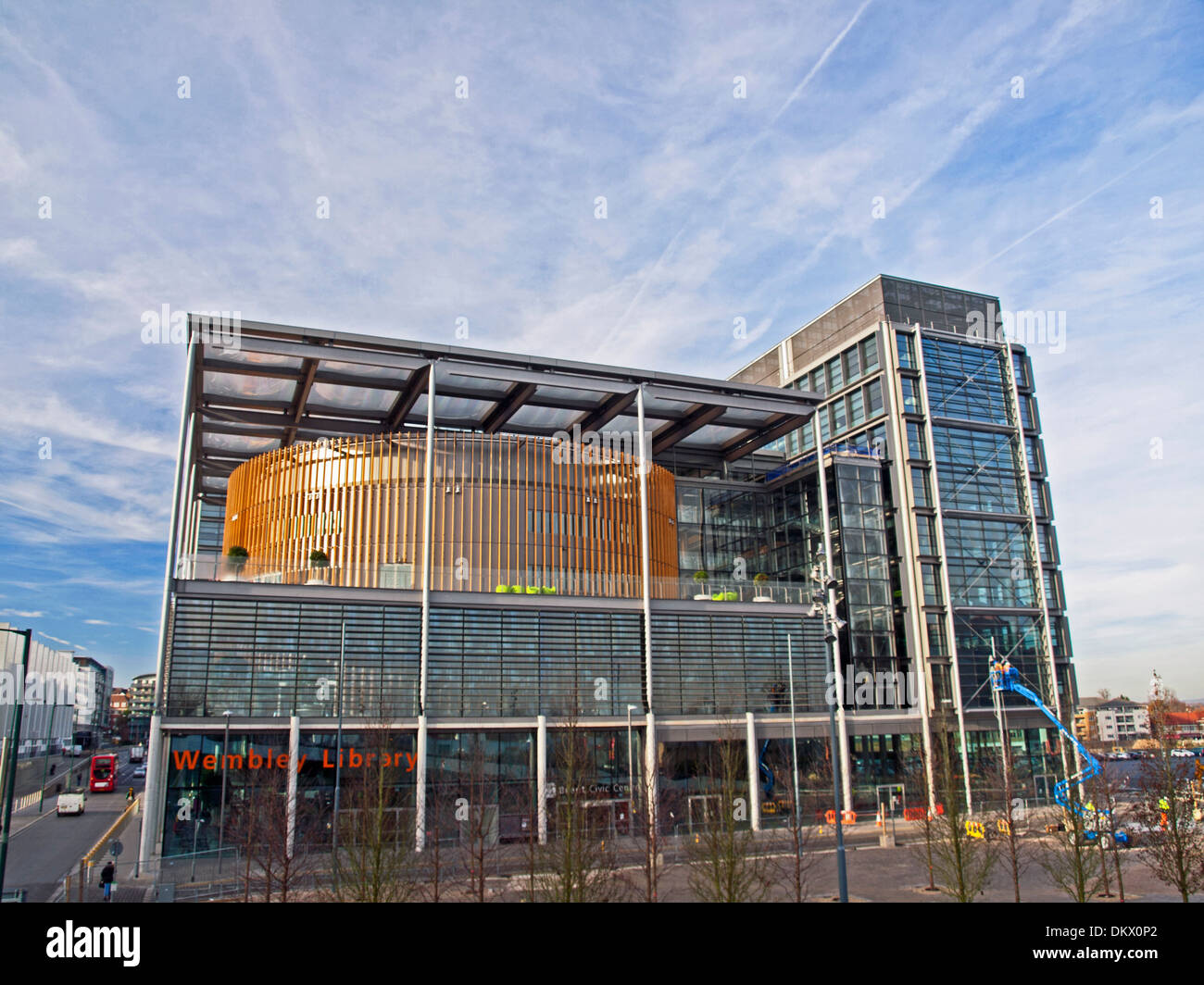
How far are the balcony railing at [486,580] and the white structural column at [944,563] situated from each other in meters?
13.7

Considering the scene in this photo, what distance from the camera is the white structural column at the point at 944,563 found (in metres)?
50.3

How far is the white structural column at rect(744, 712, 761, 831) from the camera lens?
37.4 metres

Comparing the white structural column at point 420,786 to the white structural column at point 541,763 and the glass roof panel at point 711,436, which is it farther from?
the glass roof panel at point 711,436

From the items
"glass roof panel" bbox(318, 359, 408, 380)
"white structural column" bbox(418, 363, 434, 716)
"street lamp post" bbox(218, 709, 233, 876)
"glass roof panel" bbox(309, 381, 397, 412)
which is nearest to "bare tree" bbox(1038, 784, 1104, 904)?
"white structural column" bbox(418, 363, 434, 716)

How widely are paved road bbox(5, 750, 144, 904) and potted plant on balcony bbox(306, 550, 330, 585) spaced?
12.6 meters

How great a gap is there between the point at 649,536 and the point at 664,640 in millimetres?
6279

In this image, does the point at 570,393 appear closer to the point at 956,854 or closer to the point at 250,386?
the point at 250,386

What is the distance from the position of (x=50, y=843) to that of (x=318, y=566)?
20690 millimetres

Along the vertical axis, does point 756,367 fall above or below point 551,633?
above

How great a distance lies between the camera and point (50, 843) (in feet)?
140

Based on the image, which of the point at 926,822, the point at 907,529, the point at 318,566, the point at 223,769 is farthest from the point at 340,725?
the point at 907,529
